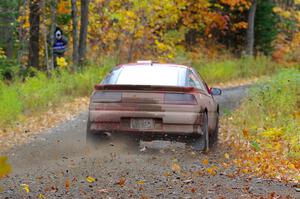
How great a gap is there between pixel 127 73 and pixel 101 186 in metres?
3.26

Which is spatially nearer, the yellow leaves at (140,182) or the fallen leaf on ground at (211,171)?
the yellow leaves at (140,182)

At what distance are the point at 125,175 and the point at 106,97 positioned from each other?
1.94 metres

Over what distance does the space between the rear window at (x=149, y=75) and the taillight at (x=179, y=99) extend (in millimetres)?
376

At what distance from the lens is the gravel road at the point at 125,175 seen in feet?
24.5

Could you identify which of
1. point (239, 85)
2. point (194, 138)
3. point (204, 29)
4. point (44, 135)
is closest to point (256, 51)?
point (204, 29)

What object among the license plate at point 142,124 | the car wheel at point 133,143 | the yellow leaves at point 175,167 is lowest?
the car wheel at point 133,143

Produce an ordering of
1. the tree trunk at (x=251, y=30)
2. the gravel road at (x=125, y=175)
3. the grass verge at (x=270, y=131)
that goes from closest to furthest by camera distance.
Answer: the gravel road at (x=125, y=175), the grass verge at (x=270, y=131), the tree trunk at (x=251, y=30)

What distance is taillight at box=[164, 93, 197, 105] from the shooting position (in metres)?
9.97

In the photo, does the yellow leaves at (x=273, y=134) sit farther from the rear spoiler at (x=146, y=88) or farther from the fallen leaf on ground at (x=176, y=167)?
the fallen leaf on ground at (x=176, y=167)

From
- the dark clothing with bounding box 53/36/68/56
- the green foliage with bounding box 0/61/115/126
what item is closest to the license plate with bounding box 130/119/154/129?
the green foliage with bounding box 0/61/115/126

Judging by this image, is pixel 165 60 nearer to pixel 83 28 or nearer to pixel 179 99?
pixel 83 28

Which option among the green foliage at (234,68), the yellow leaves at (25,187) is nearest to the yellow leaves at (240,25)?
the green foliage at (234,68)

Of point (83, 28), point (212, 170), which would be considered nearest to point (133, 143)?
point (212, 170)

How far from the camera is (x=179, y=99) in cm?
1001
